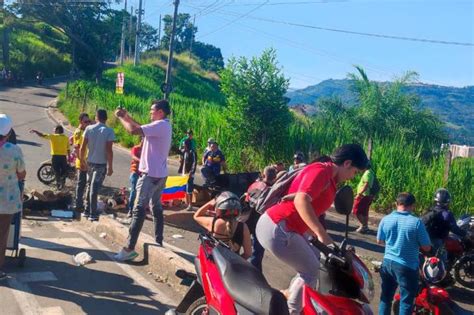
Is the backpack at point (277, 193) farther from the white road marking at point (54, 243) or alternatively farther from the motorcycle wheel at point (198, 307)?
the white road marking at point (54, 243)

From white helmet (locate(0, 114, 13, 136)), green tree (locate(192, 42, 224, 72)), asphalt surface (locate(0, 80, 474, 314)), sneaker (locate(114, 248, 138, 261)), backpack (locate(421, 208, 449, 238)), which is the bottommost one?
asphalt surface (locate(0, 80, 474, 314))

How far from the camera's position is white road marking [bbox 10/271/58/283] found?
5691 mm

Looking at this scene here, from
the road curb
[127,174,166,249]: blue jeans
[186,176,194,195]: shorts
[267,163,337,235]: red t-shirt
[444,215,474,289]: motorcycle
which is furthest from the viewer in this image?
[186,176,194,195]: shorts

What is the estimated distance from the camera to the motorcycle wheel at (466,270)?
26.5 ft

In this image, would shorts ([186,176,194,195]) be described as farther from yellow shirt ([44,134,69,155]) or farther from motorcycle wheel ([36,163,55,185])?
motorcycle wheel ([36,163,55,185])

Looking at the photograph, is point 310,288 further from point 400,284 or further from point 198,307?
point 400,284

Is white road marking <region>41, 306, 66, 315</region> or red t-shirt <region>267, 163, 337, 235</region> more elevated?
red t-shirt <region>267, 163, 337, 235</region>

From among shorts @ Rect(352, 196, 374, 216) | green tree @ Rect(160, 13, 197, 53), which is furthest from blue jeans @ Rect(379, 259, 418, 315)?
green tree @ Rect(160, 13, 197, 53)

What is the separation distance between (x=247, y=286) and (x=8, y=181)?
2942mm

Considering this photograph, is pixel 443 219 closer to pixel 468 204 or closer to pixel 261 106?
pixel 468 204

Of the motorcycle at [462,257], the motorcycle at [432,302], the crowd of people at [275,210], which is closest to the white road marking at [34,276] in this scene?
the crowd of people at [275,210]

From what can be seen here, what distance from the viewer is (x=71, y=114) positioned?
29859mm

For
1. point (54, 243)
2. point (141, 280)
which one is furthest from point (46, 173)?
point (141, 280)

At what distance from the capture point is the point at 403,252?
5.35 metres
